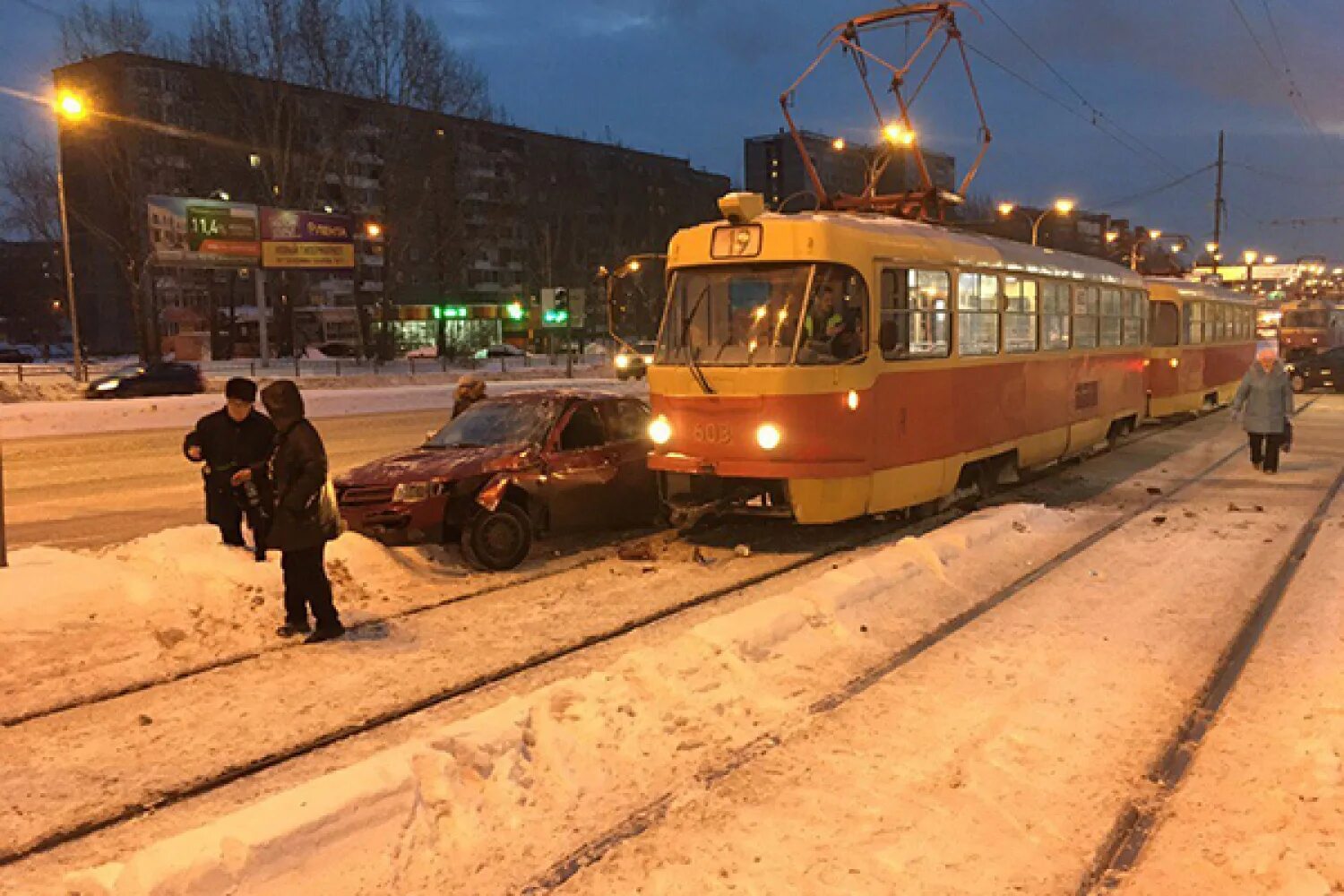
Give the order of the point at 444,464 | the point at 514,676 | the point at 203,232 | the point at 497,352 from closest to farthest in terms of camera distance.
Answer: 1. the point at 514,676
2. the point at 444,464
3. the point at 203,232
4. the point at 497,352

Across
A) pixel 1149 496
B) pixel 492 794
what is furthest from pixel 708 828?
pixel 1149 496

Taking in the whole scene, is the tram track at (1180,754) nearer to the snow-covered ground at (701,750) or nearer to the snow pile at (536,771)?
the snow-covered ground at (701,750)

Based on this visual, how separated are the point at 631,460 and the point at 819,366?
7.27 feet

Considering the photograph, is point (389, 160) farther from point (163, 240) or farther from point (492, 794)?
point (492, 794)

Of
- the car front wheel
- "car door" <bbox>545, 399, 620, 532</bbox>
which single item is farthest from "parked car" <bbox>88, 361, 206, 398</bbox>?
the car front wheel

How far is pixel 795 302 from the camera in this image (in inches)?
358

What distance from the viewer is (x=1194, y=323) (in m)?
22.3

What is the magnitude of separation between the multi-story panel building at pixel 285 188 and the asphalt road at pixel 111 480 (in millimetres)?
21980

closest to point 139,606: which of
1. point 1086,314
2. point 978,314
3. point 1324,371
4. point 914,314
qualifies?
point 914,314

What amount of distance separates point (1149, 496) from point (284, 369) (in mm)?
39608

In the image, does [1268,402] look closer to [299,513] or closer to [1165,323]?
[1165,323]

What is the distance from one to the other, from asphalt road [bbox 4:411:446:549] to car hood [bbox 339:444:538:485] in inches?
132

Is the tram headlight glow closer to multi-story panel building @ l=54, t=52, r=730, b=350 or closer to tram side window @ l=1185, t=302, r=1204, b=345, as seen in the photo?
tram side window @ l=1185, t=302, r=1204, b=345

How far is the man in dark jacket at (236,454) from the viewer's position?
7695 mm
